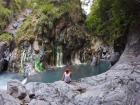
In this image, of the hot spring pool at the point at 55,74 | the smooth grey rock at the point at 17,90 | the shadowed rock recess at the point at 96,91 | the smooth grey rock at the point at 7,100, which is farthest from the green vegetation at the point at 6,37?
the smooth grey rock at the point at 7,100

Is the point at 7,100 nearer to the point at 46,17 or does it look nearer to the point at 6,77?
the point at 6,77

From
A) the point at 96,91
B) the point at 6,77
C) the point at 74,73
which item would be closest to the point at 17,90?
the point at 96,91

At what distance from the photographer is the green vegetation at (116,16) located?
24.6 m

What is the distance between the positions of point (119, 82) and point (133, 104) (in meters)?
1.98

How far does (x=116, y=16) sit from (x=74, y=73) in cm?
1021

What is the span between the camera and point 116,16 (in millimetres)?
26391

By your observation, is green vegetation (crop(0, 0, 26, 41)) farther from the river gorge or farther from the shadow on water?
the shadow on water

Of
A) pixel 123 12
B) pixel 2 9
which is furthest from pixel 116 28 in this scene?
pixel 2 9

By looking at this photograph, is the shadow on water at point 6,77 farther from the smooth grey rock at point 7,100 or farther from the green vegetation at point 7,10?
the smooth grey rock at point 7,100

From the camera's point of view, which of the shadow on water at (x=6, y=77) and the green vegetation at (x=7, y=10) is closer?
the shadow on water at (x=6, y=77)

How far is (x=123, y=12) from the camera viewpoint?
2555 centimetres

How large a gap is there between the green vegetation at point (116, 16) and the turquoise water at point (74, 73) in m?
5.26

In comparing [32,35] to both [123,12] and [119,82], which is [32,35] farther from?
[119,82]

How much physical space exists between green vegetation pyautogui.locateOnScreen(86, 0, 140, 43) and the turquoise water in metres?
5.26
